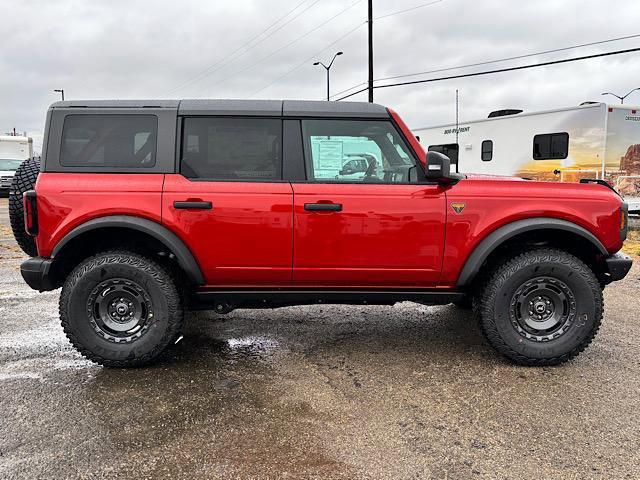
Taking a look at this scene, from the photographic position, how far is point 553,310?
12.3ft

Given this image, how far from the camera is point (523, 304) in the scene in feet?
12.2

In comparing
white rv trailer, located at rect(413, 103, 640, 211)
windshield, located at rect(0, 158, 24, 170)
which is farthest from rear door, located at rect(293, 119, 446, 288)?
windshield, located at rect(0, 158, 24, 170)

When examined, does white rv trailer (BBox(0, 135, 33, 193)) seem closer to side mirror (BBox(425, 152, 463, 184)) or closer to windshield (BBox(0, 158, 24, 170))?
windshield (BBox(0, 158, 24, 170))

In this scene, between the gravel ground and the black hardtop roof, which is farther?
the black hardtop roof

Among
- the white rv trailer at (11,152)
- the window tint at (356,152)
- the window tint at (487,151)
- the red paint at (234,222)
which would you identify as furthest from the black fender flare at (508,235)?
the white rv trailer at (11,152)

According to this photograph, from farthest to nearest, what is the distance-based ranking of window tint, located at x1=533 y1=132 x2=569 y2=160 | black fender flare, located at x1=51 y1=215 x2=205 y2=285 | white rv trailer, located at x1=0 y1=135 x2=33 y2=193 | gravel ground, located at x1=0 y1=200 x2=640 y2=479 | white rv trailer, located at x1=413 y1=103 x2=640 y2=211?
1. white rv trailer, located at x1=0 y1=135 x2=33 y2=193
2. window tint, located at x1=533 y1=132 x2=569 y2=160
3. white rv trailer, located at x1=413 y1=103 x2=640 y2=211
4. black fender flare, located at x1=51 y1=215 x2=205 y2=285
5. gravel ground, located at x1=0 y1=200 x2=640 y2=479

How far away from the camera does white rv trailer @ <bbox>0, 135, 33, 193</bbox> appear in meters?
23.8

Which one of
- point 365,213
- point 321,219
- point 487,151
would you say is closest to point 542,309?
point 365,213

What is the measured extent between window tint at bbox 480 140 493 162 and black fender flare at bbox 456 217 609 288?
31.1 ft

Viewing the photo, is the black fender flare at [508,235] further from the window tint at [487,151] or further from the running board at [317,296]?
the window tint at [487,151]

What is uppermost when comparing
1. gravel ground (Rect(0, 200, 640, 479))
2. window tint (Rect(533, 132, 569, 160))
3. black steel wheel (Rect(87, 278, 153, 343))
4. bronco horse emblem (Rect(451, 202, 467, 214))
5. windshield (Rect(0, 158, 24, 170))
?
windshield (Rect(0, 158, 24, 170))

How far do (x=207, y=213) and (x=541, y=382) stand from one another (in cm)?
254

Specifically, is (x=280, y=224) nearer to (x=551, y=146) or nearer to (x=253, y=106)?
(x=253, y=106)

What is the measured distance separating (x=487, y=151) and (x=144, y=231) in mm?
10886
